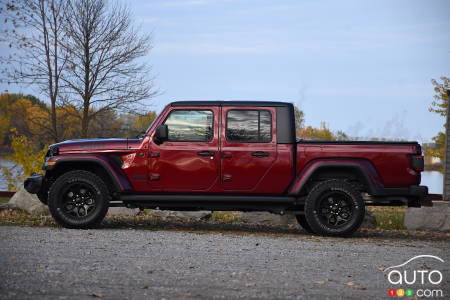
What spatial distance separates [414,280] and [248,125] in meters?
3.98

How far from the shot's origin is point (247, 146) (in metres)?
9.33

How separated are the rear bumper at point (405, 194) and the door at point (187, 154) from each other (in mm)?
2538

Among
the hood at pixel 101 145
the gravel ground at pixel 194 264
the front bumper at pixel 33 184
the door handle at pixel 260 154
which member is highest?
the hood at pixel 101 145

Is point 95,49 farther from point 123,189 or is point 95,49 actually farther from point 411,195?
point 411,195

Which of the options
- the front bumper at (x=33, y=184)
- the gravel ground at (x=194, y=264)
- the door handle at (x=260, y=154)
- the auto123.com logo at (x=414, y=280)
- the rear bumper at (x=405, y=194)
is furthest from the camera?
the front bumper at (x=33, y=184)

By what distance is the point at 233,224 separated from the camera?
11.5m

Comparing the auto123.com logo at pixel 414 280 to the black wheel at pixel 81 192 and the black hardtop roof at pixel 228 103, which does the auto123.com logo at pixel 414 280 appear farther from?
the black wheel at pixel 81 192

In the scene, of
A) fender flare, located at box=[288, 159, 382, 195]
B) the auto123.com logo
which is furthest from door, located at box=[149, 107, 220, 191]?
the auto123.com logo

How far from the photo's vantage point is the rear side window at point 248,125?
9391 mm

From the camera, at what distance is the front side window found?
9438 mm

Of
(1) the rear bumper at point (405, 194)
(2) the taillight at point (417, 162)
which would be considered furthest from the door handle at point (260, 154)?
(2) the taillight at point (417, 162)

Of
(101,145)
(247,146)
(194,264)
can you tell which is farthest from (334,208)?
(101,145)

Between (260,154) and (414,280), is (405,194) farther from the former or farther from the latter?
(414,280)

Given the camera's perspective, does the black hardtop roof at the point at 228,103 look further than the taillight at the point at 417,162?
Yes
